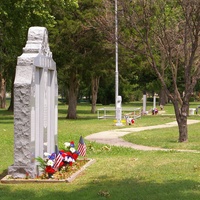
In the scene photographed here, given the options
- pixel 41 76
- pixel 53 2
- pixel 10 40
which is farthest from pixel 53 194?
pixel 10 40

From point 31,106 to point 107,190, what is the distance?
2388 mm

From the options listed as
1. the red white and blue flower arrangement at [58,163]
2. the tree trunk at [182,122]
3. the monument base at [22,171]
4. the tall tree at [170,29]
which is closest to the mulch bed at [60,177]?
the red white and blue flower arrangement at [58,163]

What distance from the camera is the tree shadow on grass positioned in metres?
9.26

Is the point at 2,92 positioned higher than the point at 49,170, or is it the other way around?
the point at 2,92

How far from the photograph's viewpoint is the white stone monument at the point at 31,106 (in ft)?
36.2

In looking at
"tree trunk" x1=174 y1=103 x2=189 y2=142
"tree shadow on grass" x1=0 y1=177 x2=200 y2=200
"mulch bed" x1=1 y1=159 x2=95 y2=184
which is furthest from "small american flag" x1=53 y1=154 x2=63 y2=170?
"tree trunk" x1=174 y1=103 x2=189 y2=142

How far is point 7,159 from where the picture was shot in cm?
1491

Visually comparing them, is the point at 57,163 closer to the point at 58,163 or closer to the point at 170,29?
the point at 58,163

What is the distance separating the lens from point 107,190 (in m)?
9.78

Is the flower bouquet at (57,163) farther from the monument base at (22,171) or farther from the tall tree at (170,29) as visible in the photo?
the tall tree at (170,29)

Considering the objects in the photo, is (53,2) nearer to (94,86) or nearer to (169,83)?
(94,86)

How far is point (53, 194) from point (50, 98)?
355 cm

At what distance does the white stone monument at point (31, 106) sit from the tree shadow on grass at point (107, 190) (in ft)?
2.08

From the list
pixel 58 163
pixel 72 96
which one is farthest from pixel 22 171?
pixel 72 96
